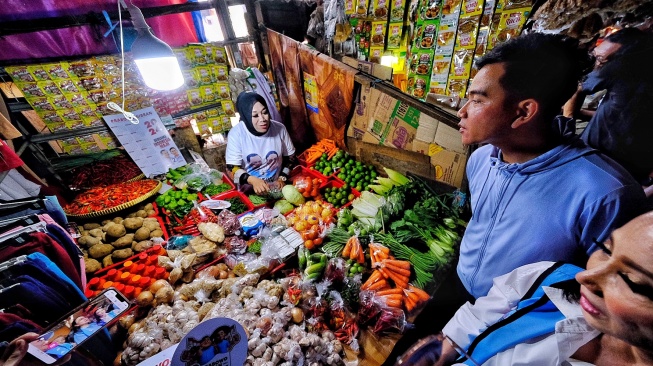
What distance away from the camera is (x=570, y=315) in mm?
1080

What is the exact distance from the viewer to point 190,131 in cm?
534

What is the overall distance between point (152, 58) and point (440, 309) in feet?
15.0

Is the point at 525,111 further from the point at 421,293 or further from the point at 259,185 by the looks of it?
the point at 259,185

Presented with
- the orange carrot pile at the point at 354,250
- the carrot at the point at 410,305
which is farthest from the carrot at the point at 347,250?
the carrot at the point at 410,305

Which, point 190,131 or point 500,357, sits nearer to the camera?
point 500,357

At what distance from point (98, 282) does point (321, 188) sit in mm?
3294

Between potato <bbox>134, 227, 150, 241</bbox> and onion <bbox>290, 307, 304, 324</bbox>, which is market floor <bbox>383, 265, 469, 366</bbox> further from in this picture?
potato <bbox>134, 227, 150, 241</bbox>

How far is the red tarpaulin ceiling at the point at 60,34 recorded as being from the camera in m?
3.35

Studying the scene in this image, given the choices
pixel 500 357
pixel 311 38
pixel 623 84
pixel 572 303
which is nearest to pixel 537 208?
pixel 572 303

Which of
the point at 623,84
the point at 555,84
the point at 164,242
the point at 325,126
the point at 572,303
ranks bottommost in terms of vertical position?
the point at 164,242

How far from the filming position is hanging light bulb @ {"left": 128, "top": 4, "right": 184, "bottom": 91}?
253cm

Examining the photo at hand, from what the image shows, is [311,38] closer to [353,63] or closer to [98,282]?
[353,63]

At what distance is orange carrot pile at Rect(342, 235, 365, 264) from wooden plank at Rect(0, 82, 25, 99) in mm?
5726

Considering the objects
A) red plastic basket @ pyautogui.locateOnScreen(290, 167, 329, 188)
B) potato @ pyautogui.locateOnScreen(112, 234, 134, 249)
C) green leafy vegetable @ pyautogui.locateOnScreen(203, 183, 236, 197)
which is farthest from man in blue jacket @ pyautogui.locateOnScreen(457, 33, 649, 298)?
potato @ pyautogui.locateOnScreen(112, 234, 134, 249)
